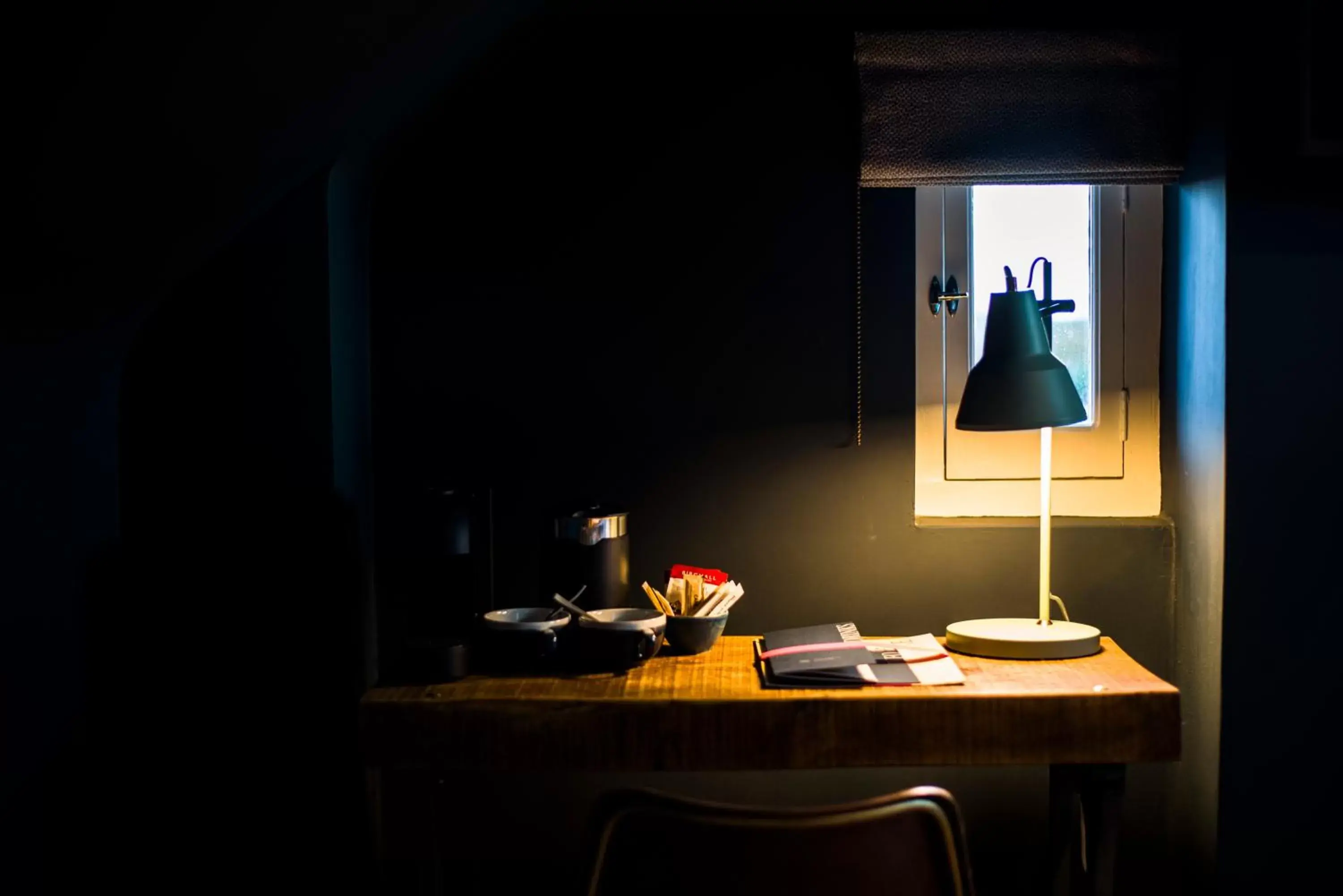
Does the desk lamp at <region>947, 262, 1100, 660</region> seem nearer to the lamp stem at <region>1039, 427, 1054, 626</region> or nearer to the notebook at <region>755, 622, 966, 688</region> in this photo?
the lamp stem at <region>1039, 427, 1054, 626</region>

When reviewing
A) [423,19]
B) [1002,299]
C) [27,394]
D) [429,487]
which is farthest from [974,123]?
[27,394]

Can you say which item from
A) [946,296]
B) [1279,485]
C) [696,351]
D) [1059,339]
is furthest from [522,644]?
[1279,485]

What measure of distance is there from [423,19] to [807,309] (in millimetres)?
992

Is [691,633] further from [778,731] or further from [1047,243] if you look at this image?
[1047,243]

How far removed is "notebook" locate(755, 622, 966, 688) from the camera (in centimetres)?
190

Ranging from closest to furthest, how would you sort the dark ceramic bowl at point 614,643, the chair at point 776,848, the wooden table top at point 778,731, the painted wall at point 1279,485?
the chair at point 776,848 < the wooden table top at point 778,731 < the dark ceramic bowl at point 614,643 < the painted wall at point 1279,485

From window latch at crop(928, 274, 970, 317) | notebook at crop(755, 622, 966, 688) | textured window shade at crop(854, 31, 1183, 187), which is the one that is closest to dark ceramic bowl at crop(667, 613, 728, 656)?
notebook at crop(755, 622, 966, 688)

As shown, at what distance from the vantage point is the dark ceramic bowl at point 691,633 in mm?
2125

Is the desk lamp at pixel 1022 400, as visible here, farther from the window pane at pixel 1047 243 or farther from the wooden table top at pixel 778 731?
the window pane at pixel 1047 243

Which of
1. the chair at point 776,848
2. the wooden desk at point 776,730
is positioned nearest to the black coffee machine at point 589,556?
the wooden desk at point 776,730

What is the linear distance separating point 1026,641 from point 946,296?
0.78 meters

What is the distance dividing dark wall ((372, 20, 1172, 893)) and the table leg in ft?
1.26

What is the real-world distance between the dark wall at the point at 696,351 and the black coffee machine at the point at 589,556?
0.72 ft

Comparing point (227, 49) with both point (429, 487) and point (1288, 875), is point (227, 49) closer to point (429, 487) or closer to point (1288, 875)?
point (429, 487)
